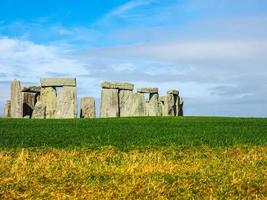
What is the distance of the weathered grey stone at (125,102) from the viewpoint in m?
35.8

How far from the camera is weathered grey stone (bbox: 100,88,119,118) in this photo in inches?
1372

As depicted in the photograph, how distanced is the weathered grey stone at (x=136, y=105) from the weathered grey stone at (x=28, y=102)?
653 cm

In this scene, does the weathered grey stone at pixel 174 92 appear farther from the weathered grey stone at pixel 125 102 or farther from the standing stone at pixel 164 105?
the weathered grey stone at pixel 125 102

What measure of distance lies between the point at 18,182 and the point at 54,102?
25.2 metres

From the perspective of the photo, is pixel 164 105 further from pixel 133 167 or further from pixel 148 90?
pixel 133 167

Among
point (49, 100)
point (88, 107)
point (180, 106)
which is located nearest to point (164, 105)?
point (180, 106)

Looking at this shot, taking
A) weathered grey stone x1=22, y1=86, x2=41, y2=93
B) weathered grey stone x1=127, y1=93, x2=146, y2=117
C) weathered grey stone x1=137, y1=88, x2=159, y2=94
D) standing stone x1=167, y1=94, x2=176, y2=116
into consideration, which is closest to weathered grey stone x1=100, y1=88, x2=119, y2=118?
weathered grey stone x1=127, y1=93, x2=146, y2=117

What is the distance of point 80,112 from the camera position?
3516 cm

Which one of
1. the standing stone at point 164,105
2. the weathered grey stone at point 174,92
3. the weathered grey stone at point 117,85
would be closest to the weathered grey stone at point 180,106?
the weathered grey stone at point 174,92

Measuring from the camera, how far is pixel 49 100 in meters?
34.3

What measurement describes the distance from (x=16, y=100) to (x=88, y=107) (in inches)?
188

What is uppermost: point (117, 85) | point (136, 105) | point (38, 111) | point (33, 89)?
point (117, 85)

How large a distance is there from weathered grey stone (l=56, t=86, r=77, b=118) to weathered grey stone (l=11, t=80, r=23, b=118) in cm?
259

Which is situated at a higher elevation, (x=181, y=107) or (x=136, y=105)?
(x=181, y=107)
